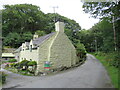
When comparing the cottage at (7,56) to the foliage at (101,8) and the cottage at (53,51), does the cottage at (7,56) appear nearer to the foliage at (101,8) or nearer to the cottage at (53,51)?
the cottage at (53,51)

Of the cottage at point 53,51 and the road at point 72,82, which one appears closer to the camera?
the road at point 72,82

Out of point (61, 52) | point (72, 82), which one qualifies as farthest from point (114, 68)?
point (61, 52)

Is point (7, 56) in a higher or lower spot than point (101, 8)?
lower

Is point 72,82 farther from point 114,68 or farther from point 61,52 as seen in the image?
point 61,52

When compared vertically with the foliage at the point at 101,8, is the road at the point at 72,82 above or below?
below

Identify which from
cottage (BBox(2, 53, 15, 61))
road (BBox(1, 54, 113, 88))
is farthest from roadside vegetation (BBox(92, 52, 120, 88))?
cottage (BBox(2, 53, 15, 61))

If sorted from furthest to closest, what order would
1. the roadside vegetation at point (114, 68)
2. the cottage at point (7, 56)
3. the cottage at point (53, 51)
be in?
the cottage at point (7, 56) < the cottage at point (53, 51) < the roadside vegetation at point (114, 68)

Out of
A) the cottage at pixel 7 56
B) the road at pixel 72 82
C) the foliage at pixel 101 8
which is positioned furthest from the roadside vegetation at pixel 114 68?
the cottage at pixel 7 56

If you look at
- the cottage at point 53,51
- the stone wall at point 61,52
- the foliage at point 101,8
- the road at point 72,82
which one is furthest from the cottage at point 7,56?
the foliage at point 101,8

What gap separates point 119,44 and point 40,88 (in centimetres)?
997

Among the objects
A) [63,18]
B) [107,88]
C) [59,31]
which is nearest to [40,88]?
[107,88]

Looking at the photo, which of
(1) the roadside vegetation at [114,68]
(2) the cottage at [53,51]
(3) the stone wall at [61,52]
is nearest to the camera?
(1) the roadside vegetation at [114,68]

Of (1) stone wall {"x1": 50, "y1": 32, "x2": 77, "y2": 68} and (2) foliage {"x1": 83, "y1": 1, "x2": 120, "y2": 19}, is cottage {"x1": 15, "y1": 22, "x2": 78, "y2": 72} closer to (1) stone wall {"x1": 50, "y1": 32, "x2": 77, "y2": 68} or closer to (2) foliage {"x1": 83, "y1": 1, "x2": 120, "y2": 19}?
(1) stone wall {"x1": 50, "y1": 32, "x2": 77, "y2": 68}

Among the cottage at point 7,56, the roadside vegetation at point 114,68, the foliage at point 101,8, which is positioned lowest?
the cottage at point 7,56
